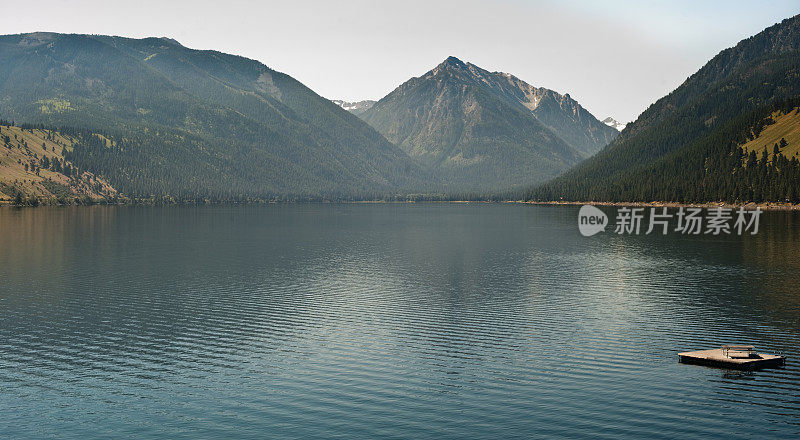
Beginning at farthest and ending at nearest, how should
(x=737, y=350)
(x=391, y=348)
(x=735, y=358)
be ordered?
(x=391, y=348) → (x=737, y=350) → (x=735, y=358)

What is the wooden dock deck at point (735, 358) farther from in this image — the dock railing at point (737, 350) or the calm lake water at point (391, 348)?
the calm lake water at point (391, 348)

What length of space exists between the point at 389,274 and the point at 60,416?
65.6 metres

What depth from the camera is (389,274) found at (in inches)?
3984

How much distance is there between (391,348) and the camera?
5419cm

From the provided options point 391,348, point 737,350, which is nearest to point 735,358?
point 737,350

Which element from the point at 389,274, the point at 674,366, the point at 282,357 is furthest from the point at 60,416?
the point at 389,274

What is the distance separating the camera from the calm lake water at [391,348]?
3778 cm

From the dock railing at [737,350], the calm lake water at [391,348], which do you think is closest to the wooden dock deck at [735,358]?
the dock railing at [737,350]

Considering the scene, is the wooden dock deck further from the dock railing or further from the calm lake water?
the calm lake water

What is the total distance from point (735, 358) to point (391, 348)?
85.8ft

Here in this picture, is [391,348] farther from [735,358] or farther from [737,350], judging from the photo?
[737,350]

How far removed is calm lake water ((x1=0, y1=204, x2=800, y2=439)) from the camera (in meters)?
37.8

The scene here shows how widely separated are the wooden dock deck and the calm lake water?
2.77ft

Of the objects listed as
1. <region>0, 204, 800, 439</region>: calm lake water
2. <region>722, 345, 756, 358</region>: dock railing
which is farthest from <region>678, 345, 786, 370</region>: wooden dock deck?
<region>0, 204, 800, 439</region>: calm lake water
